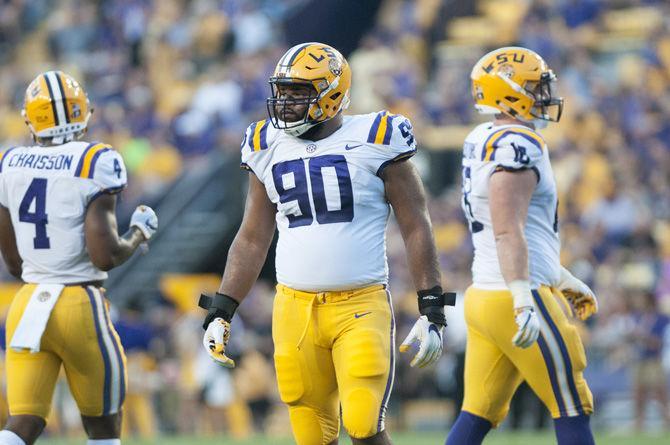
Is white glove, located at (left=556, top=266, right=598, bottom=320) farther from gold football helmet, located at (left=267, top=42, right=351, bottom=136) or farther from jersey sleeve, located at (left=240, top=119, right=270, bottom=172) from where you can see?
jersey sleeve, located at (left=240, top=119, right=270, bottom=172)

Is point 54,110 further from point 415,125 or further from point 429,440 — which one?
point 415,125

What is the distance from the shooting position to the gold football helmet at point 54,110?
20.9ft

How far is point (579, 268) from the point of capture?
41.5 feet

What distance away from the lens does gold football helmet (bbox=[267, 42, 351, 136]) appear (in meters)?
5.53

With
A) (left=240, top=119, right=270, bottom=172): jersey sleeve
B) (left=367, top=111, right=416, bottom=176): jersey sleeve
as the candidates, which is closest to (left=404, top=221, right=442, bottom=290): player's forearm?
(left=367, top=111, right=416, bottom=176): jersey sleeve

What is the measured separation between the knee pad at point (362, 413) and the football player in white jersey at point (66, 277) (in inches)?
57.1

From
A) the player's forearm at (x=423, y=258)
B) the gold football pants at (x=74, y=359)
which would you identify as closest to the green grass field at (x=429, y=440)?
the gold football pants at (x=74, y=359)

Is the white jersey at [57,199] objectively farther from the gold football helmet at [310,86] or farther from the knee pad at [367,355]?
the knee pad at [367,355]

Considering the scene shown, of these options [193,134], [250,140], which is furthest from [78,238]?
[193,134]

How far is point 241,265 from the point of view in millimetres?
5781

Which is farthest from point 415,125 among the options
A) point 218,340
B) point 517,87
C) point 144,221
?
point 218,340

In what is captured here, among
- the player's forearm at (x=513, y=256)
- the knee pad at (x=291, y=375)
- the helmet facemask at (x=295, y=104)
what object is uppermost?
the helmet facemask at (x=295, y=104)

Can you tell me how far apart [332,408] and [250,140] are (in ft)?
3.90

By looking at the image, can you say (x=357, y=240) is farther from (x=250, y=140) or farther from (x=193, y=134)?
(x=193, y=134)
